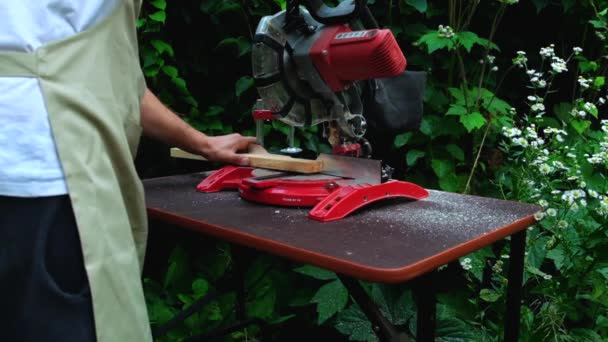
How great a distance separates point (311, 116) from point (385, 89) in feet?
0.63

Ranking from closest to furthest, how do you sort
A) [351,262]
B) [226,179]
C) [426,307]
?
[351,262]
[426,307]
[226,179]

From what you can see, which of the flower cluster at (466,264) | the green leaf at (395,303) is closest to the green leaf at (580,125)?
the flower cluster at (466,264)

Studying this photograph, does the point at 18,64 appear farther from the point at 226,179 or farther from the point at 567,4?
the point at 567,4

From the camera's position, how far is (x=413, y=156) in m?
2.40

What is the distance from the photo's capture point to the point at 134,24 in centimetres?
90

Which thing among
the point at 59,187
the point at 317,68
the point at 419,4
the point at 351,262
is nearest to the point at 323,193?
the point at 317,68

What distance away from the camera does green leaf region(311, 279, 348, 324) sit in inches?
76.3

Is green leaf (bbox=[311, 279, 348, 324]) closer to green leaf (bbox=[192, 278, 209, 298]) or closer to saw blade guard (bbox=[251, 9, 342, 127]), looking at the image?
green leaf (bbox=[192, 278, 209, 298])

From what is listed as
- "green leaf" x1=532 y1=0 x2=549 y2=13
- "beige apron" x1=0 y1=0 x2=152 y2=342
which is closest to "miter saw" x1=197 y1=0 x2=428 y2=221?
"beige apron" x1=0 y1=0 x2=152 y2=342

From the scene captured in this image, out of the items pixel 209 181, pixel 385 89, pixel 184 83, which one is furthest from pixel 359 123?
pixel 184 83

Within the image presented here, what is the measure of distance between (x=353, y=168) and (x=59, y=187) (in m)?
0.74

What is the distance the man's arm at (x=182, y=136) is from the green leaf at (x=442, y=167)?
1.02 m

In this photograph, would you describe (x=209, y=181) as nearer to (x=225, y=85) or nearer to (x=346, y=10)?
(x=346, y=10)

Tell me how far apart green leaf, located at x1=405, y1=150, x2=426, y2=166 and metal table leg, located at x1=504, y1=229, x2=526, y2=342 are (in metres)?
1.07
